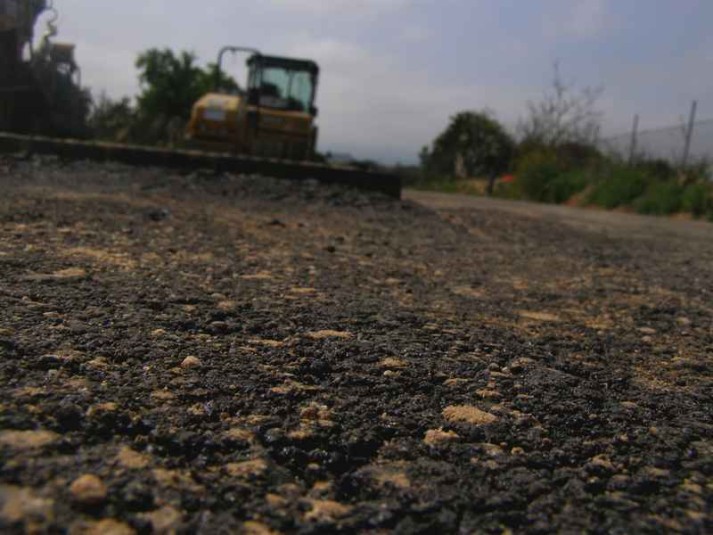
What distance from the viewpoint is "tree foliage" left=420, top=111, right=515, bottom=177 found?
25641mm

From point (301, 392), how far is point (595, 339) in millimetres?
945

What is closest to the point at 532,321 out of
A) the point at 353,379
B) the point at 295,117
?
the point at 353,379

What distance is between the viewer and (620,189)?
12.3 meters

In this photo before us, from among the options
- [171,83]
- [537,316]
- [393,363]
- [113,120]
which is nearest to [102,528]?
[393,363]

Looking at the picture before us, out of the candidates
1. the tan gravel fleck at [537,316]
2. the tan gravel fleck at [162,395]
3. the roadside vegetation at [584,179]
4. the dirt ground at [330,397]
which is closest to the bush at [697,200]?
the roadside vegetation at [584,179]

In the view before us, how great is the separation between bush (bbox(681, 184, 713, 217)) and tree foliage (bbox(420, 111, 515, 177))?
11040 mm

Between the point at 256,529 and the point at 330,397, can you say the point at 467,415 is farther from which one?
the point at 256,529

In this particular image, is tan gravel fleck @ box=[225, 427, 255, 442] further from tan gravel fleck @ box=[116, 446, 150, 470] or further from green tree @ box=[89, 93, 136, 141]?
green tree @ box=[89, 93, 136, 141]

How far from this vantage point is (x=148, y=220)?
3172 mm

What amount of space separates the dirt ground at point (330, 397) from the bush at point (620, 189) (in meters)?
10.3

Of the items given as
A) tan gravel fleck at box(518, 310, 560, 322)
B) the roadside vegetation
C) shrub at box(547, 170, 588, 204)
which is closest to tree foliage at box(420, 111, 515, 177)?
the roadside vegetation

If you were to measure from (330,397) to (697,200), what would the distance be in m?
10.8

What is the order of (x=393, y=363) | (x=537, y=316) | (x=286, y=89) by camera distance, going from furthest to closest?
(x=286, y=89) → (x=537, y=316) → (x=393, y=363)

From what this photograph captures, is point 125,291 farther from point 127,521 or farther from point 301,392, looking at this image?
point 127,521
